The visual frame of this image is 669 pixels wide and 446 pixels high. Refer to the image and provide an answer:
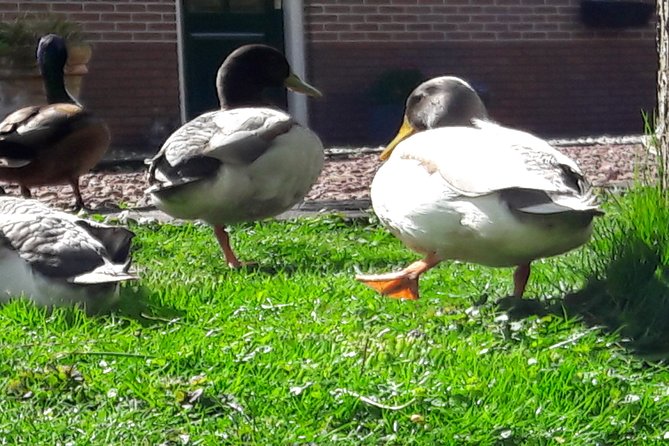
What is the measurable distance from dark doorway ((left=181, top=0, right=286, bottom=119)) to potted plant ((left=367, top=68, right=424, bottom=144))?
3.71ft

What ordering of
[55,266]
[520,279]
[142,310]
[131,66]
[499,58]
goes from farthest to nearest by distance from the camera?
[499,58] → [131,66] → [520,279] → [142,310] → [55,266]

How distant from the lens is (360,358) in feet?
13.0

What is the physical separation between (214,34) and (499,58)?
3861 mm

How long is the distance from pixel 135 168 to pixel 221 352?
7.75m

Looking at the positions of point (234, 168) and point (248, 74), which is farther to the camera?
point (248, 74)

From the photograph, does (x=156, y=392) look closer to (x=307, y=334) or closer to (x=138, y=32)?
(x=307, y=334)

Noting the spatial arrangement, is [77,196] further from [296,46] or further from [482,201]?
[296,46]

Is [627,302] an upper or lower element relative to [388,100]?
upper

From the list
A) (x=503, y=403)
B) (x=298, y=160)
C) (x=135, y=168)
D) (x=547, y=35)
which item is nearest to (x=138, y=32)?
(x=135, y=168)

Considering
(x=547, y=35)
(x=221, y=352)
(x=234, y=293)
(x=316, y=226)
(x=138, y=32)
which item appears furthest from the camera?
(x=547, y=35)

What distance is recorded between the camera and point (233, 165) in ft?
18.6

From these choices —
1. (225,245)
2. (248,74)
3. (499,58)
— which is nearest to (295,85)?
(248,74)

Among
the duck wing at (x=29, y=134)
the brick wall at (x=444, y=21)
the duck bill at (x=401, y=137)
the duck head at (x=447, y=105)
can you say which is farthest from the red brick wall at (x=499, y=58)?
the duck head at (x=447, y=105)

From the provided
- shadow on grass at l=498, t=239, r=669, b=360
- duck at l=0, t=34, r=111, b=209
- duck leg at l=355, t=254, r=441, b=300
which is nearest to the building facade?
duck at l=0, t=34, r=111, b=209
